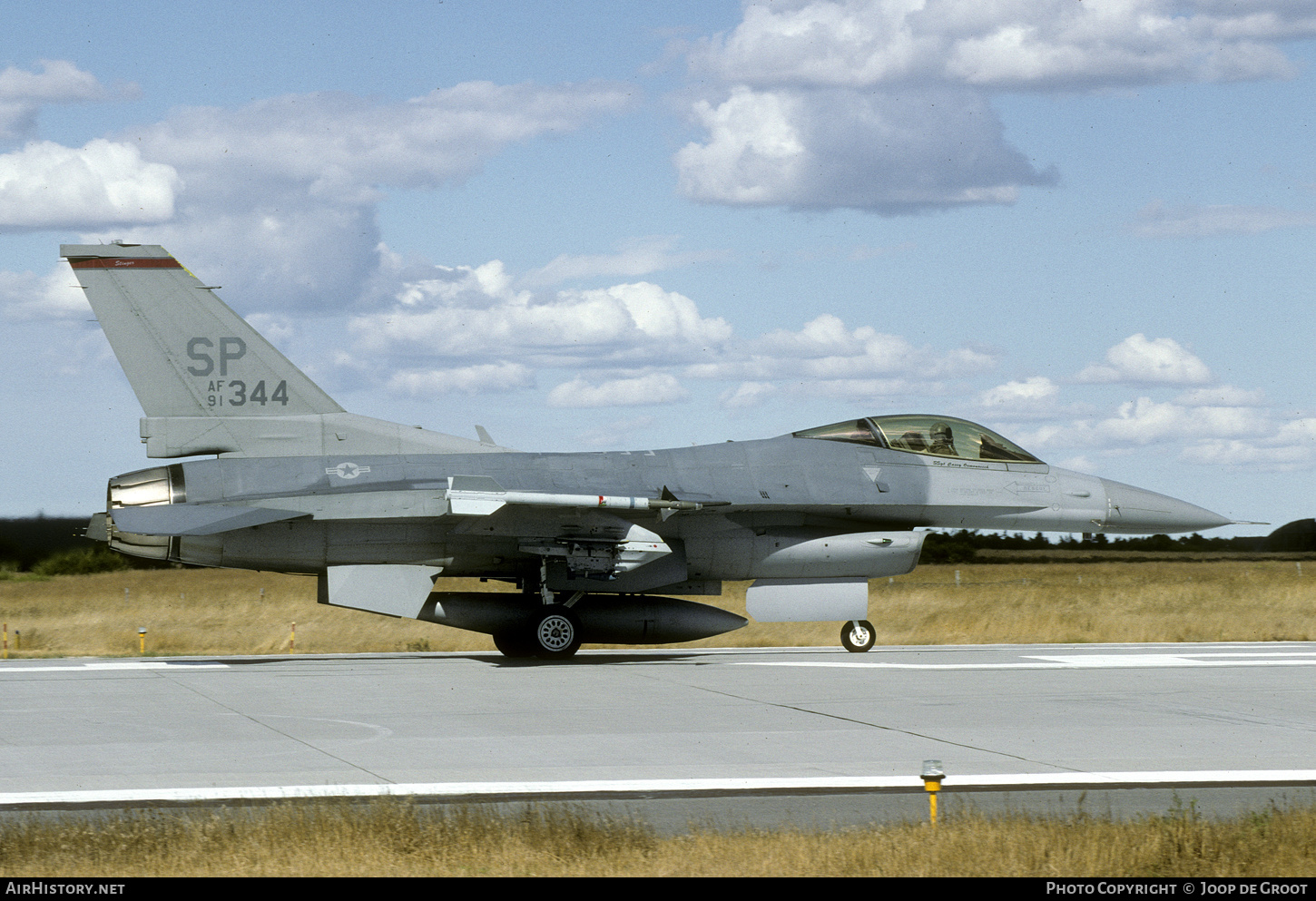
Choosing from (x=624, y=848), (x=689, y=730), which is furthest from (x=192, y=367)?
(x=624, y=848)

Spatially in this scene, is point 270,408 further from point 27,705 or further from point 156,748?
point 156,748

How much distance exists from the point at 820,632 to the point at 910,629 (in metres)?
1.72

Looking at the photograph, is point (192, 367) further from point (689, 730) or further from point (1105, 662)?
point (1105, 662)

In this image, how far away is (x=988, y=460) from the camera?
1995 centimetres

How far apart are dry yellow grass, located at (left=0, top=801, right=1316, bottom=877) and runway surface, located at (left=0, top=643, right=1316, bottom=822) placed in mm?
1009

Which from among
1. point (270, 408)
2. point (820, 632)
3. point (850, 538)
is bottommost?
point (820, 632)

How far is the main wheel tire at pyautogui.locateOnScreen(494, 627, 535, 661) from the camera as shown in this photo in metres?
18.5

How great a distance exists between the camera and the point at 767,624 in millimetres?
27141

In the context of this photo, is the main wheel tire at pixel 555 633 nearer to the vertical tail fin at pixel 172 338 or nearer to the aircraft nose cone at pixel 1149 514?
the vertical tail fin at pixel 172 338

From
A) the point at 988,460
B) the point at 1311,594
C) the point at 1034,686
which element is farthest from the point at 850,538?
the point at 1311,594

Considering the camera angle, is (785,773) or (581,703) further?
(581,703)

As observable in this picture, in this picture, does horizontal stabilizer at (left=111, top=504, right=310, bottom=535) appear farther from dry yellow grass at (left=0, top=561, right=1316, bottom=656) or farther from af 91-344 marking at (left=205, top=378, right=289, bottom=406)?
dry yellow grass at (left=0, top=561, right=1316, bottom=656)

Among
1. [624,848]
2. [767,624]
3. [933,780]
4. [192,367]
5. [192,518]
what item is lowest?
[767,624]

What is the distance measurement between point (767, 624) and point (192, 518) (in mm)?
13387
